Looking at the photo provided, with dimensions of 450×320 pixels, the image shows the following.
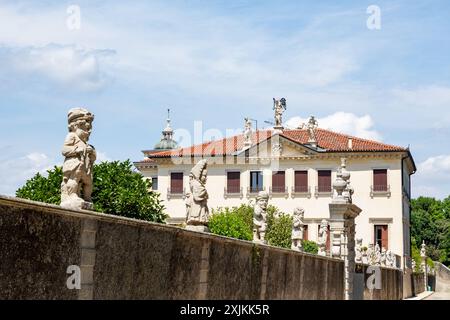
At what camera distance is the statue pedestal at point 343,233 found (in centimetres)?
2402

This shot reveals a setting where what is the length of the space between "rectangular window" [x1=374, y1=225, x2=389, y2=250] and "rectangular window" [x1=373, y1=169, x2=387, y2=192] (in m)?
2.59

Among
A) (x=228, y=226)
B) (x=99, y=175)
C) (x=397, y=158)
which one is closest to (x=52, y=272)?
(x=99, y=175)

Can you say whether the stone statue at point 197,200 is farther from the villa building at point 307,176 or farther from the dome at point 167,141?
the dome at point 167,141

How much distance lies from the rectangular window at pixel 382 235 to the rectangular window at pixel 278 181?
23.3ft

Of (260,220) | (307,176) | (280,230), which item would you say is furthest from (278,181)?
(260,220)

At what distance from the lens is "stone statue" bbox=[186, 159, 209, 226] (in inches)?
484

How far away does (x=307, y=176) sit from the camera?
2283 inches

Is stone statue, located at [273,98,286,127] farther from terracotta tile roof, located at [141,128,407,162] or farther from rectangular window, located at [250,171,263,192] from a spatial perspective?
rectangular window, located at [250,171,263,192]

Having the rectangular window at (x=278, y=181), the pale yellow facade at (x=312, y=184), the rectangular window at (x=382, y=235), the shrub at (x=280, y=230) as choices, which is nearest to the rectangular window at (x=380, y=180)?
the pale yellow facade at (x=312, y=184)

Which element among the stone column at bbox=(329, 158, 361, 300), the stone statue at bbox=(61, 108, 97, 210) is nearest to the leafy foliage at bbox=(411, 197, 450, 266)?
the stone column at bbox=(329, 158, 361, 300)
